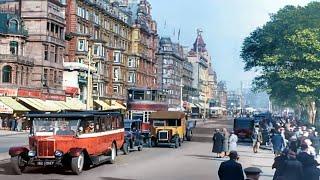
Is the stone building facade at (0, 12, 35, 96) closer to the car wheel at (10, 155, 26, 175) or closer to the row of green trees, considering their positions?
the row of green trees

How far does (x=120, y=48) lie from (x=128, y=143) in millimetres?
65594

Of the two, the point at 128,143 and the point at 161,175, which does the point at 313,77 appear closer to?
the point at 128,143

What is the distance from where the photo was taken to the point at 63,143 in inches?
811

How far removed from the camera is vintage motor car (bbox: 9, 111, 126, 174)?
2027 centimetres

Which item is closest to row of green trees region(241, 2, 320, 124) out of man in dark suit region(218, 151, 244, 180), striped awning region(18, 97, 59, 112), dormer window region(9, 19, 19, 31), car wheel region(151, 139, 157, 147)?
car wheel region(151, 139, 157, 147)

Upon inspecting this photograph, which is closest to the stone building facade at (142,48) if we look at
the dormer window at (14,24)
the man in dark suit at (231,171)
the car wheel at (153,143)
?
the dormer window at (14,24)

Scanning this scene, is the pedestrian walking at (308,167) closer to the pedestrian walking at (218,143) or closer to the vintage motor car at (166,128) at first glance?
the pedestrian walking at (218,143)

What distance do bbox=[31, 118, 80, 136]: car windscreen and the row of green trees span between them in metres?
35.4

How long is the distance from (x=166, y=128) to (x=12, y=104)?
2630 cm

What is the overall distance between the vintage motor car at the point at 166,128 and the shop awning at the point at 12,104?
24.9 m

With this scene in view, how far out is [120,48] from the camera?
96.8 metres

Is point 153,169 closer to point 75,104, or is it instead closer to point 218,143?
point 218,143

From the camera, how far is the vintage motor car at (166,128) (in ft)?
123

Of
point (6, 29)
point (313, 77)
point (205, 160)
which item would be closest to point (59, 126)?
point (205, 160)
